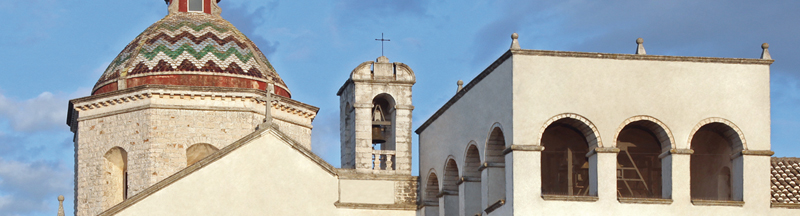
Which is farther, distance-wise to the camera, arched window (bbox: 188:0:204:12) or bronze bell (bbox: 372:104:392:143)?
arched window (bbox: 188:0:204:12)

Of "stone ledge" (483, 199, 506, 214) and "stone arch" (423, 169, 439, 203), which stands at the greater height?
"stone arch" (423, 169, 439, 203)

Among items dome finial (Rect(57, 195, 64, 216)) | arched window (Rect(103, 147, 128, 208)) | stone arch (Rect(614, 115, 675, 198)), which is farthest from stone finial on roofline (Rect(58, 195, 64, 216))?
stone arch (Rect(614, 115, 675, 198))

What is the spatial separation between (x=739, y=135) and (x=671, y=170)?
157 cm

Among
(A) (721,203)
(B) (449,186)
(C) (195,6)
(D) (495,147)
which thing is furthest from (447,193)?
(C) (195,6)

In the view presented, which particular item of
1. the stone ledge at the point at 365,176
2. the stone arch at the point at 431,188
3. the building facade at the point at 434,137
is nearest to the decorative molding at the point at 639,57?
the building facade at the point at 434,137

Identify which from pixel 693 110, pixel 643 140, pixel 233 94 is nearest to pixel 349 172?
pixel 233 94

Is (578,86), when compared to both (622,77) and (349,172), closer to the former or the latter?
(622,77)

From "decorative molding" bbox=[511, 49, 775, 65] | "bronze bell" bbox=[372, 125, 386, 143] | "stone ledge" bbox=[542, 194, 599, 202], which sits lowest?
"stone ledge" bbox=[542, 194, 599, 202]

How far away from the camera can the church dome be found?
34.6m

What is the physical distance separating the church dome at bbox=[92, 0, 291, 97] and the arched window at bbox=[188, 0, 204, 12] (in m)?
0.71

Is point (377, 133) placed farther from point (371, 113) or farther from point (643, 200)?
point (643, 200)

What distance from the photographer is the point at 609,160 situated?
25.8m

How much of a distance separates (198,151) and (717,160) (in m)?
13.2

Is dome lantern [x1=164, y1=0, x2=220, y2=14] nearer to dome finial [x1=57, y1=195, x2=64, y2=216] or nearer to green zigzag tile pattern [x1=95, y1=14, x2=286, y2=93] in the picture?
green zigzag tile pattern [x1=95, y1=14, x2=286, y2=93]
